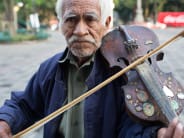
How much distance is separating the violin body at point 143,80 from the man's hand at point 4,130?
464mm

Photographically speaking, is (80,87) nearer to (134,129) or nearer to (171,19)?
(134,129)

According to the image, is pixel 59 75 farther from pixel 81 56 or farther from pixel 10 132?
pixel 10 132

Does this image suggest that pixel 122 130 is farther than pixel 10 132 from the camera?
No

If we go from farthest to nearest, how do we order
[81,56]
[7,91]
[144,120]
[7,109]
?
1. [7,91]
2. [7,109]
3. [81,56]
4. [144,120]

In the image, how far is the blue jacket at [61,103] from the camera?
1.67m

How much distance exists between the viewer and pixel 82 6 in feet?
5.62

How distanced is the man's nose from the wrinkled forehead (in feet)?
0.15

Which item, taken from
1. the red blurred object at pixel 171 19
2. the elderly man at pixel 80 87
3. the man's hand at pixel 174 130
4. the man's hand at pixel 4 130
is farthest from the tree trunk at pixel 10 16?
the man's hand at pixel 174 130

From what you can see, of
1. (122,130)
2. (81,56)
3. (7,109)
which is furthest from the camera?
(7,109)

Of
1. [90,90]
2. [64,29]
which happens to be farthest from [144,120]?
[64,29]

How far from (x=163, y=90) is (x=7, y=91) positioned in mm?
6853

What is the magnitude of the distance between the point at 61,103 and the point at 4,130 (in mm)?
242

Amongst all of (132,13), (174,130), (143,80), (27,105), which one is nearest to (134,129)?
(143,80)

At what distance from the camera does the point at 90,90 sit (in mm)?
1636
